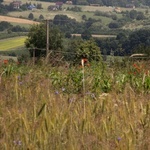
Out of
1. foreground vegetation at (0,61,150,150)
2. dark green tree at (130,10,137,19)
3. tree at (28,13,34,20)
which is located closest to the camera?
foreground vegetation at (0,61,150,150)

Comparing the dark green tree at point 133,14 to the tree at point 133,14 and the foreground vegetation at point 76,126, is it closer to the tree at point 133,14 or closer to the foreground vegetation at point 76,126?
the tree at point 133,14

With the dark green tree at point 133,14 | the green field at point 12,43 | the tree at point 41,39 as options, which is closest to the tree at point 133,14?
the dark green tree at point 133,14

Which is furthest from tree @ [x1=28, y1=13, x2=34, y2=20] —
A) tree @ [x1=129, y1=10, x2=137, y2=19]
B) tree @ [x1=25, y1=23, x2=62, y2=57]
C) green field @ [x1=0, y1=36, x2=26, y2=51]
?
tree @ [x1=25, y1=23, x2=62, y2=57]

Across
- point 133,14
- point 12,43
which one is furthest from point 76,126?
point 133,14

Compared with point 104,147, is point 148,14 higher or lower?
lower

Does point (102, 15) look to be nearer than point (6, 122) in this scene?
No

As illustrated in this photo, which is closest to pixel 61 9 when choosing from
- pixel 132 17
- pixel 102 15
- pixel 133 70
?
pixel 102 15

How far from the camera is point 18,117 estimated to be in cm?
268

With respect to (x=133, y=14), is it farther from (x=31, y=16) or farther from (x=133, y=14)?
(x=31, y=16)

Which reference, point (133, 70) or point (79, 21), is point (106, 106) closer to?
point (133, 70)

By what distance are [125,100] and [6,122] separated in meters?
1.06

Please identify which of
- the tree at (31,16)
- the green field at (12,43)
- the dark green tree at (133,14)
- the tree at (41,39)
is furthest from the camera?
the dark green tree at (133,14)

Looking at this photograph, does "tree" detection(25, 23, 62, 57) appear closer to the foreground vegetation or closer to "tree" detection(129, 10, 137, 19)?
the foreground vegetation

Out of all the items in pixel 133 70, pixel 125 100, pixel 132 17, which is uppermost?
pixel 125 100
